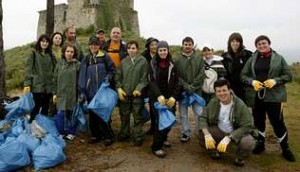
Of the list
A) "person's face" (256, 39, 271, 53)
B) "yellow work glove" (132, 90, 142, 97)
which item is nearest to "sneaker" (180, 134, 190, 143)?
"yellow work glove" (132, 90, 142, 97)

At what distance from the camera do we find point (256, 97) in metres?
6.43

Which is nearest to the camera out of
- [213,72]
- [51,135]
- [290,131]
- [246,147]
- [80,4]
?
[246,147]

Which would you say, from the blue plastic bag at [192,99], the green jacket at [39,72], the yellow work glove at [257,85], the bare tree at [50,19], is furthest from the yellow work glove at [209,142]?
the bare tree at [50,19]

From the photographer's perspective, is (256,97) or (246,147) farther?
(256,97)

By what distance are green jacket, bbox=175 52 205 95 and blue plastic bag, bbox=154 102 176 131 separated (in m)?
0.54

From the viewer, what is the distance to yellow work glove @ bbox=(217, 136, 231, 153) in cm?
564

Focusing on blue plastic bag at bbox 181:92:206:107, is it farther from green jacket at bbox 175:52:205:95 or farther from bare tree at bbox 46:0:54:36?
bare tree at bbox 46:0:54:36

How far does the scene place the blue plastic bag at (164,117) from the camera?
20.0ft

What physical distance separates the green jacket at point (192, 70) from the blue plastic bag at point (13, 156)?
98.5 inches

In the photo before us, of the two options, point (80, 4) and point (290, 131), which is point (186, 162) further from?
point (80, 4)

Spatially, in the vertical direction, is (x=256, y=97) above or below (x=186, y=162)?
above

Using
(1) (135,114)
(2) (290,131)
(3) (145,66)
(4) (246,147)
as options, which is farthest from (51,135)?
(2) (290,131)

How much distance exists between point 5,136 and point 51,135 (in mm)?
658

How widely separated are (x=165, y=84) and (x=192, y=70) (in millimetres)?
524
